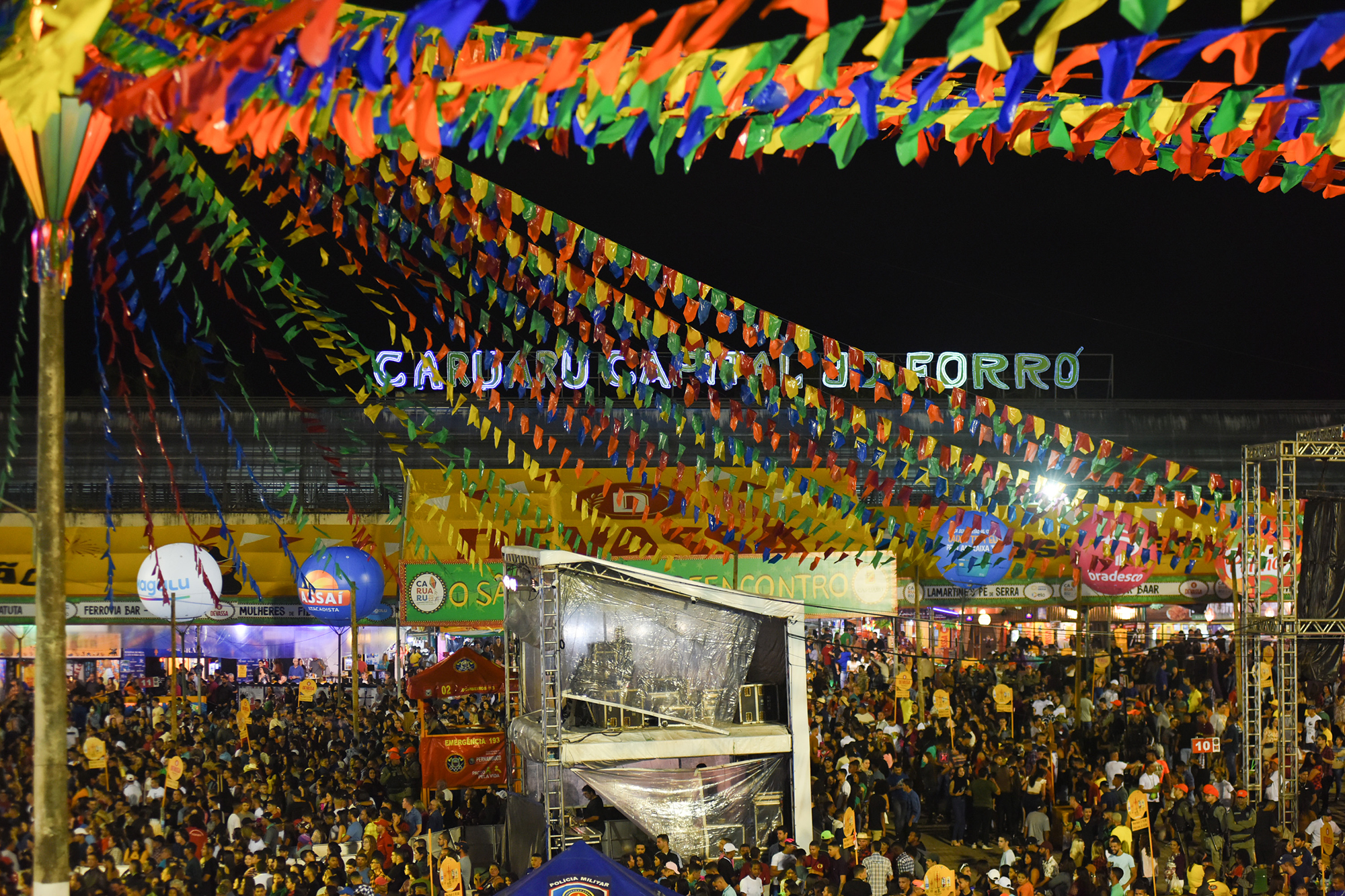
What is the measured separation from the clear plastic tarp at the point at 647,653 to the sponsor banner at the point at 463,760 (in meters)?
2.11

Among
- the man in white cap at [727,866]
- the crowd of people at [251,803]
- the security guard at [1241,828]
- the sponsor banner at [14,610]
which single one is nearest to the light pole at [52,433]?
the crowd of people at [251,803]

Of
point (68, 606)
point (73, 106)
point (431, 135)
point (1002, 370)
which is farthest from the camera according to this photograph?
point (1002, 370)

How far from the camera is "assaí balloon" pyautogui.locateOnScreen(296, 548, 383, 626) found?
20281 mm

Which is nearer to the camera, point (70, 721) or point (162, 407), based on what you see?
point (70, 721)

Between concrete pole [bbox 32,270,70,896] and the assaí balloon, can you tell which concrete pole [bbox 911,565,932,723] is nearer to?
the assaí balloon

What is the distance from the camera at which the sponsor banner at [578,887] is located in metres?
9.29

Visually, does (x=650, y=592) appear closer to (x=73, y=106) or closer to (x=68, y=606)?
(x=73, y=106)

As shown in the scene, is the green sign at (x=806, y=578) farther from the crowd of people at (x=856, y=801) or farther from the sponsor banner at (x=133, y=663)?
the sponsor banner at (x=133, y=663)

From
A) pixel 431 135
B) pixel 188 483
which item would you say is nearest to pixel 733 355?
pixel 431 135

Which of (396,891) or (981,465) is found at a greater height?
(981,465)

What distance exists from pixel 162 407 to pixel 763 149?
30.0m

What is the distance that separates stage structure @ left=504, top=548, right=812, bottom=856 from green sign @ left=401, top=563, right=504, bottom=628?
646cm

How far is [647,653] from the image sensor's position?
1462 cm

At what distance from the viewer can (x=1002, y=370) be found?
115 feet
